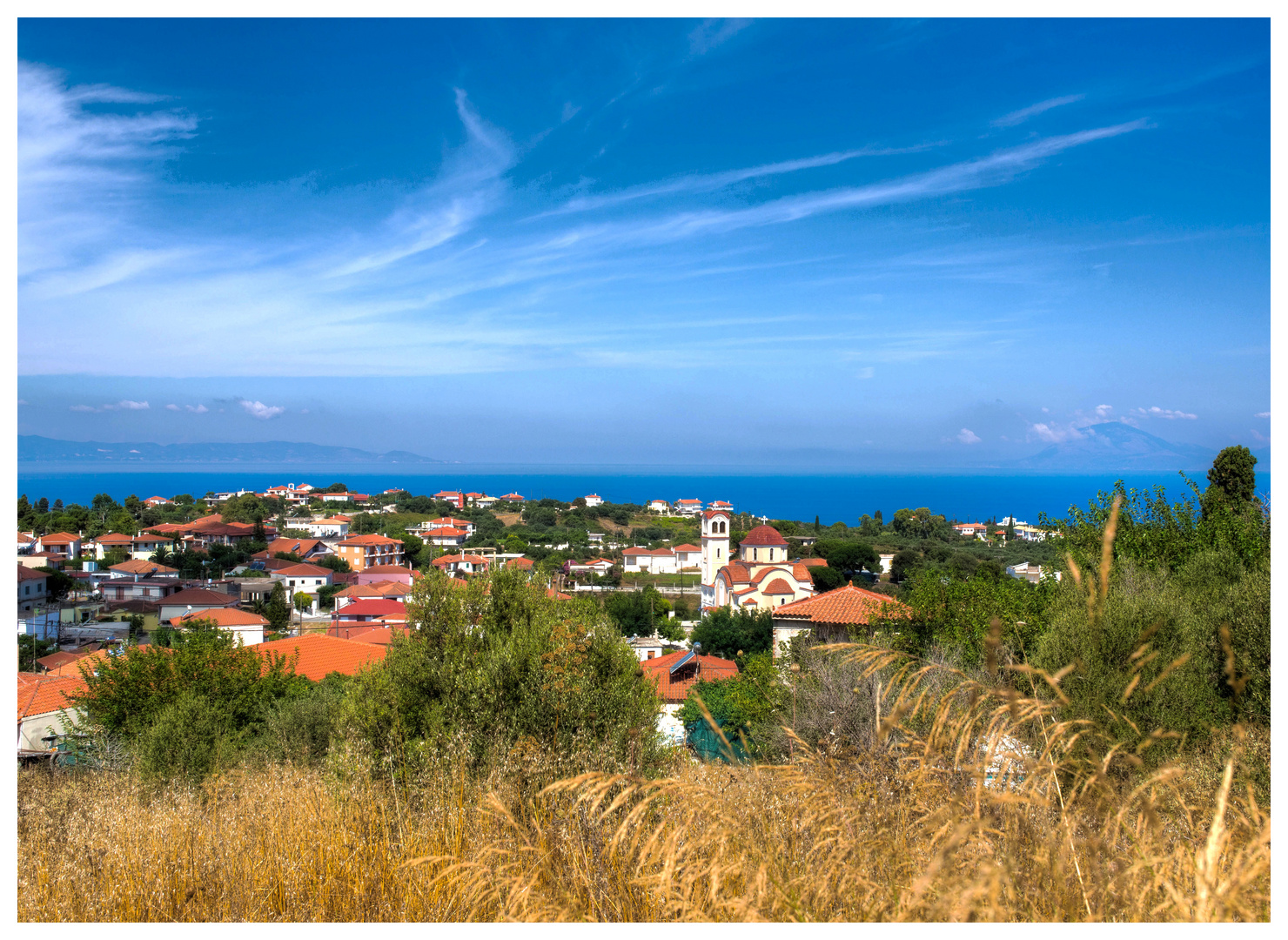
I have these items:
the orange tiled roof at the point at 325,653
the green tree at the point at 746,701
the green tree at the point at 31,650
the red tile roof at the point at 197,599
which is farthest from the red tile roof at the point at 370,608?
the green tree at the point at 746,701

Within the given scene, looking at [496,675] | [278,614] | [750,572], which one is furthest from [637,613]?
[496,675]

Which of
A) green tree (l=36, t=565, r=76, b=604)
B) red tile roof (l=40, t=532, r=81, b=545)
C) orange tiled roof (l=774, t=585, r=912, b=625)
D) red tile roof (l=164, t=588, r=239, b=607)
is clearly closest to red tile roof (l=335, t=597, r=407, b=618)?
red tile roof (l=164, t=588, r=239, b=607)

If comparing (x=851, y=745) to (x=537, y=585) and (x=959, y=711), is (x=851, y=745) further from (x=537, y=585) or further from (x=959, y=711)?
(x=537, y=585)

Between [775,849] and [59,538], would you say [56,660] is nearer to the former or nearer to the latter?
[59,538]

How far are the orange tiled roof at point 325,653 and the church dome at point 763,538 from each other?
17.6 m

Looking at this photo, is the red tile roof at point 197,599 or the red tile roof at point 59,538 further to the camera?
the red tile roof at point 59,538

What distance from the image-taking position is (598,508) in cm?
7400

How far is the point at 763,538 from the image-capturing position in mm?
32281

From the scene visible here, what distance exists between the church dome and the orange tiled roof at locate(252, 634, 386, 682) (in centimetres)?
1760

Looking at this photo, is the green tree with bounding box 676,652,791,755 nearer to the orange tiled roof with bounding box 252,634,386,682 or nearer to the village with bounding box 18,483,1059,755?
the village with bounding box 18,483,1059,755

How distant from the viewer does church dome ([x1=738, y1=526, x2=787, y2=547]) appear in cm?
3225

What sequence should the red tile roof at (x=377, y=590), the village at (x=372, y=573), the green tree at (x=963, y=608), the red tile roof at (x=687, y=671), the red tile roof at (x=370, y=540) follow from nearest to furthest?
the green tree at (x=963, y=608) < the red tile roof at (x=687, y=671) < the village at (x=372, y=573) < the red tile roof at (x=377, y=590) < the red tile roof at (x=370, y=540)

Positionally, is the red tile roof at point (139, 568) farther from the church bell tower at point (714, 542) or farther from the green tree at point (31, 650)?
the church bell tower at point (714, 542)

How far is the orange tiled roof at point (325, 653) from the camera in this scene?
57.3ft
